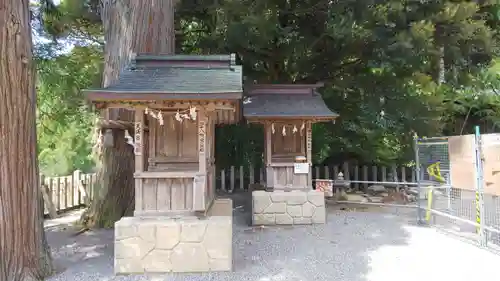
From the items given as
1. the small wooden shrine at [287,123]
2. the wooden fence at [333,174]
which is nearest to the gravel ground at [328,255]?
the small wooden shrine at [287,123]

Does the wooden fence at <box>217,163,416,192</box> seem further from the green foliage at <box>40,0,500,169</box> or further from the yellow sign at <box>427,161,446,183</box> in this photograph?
the yellow sign at <box>427,161,446,183</box>

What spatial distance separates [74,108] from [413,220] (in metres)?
10.9

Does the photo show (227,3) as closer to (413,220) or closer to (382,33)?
(382,33)

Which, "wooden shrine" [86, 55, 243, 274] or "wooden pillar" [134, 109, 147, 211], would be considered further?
"wooden pillar" [134, 109, 147, 211]

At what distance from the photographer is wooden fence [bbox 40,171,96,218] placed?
8539 millimetres

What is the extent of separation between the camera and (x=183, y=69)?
5.46m

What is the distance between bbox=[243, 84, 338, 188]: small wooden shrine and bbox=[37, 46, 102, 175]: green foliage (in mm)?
5524

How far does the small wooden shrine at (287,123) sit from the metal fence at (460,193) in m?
2.29

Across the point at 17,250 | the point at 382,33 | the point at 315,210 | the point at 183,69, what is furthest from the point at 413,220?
the point at 17,250

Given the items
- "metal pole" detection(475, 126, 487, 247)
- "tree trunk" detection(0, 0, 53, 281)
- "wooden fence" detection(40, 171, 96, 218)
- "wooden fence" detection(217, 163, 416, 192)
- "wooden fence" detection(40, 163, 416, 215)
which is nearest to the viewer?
"tree trunk" detection(0, 0, 53, 281)

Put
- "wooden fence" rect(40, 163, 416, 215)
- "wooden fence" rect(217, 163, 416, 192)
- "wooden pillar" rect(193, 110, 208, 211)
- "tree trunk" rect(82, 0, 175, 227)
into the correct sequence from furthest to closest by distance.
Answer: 1. "wooden fence" rect(217, 163, 416, 192)
2. "wooden fence" rect(40, 163, 416, 215)
3. "tree trunk" rect(82, 0, 175, 227)
4. "wooden pillar" rect(193, 110, 208, 211)

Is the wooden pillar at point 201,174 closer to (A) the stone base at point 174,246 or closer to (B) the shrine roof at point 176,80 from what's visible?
(A) the stone base at point 174,246

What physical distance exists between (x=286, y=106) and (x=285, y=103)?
7.1 inches

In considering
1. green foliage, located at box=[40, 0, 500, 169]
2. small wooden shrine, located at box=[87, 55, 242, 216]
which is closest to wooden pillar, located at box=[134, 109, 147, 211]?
small wooden shrine, located at box=[87, 55, 242, 216]
